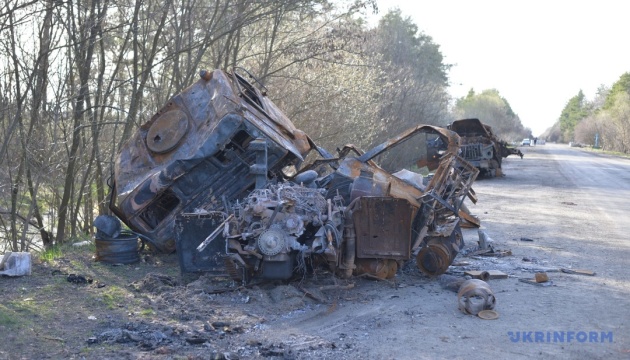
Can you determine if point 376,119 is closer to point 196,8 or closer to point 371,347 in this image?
point 196,8

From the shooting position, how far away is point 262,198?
7441 mm

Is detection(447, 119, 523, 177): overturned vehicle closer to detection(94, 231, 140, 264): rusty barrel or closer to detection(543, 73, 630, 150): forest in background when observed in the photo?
detection(94, 231, 140, 264): rusty barrel

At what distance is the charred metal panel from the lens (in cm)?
→ 770

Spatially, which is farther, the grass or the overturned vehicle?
the overturned vehicle

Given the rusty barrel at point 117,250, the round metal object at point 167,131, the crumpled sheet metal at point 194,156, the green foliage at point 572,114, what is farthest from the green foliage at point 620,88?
the rusty barrel at point 117,250

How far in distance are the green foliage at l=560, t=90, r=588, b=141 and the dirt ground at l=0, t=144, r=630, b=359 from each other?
152 meters

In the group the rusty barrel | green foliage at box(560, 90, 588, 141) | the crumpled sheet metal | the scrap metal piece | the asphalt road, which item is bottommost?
the asphalt road

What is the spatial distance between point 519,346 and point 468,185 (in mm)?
3940

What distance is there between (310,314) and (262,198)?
1.45 metres

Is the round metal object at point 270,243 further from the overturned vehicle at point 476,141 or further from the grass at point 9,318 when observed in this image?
the overturned vehicle at point 476,141

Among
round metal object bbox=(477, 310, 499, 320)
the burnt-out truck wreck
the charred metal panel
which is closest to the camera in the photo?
round metal object bbox=(477, 310, 499, 320)

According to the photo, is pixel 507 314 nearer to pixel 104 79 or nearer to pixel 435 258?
pixel 435 258

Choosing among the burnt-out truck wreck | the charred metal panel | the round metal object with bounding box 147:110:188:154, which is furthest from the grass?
the charred metal panel

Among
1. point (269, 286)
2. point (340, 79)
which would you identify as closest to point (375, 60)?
point (340, 79)
